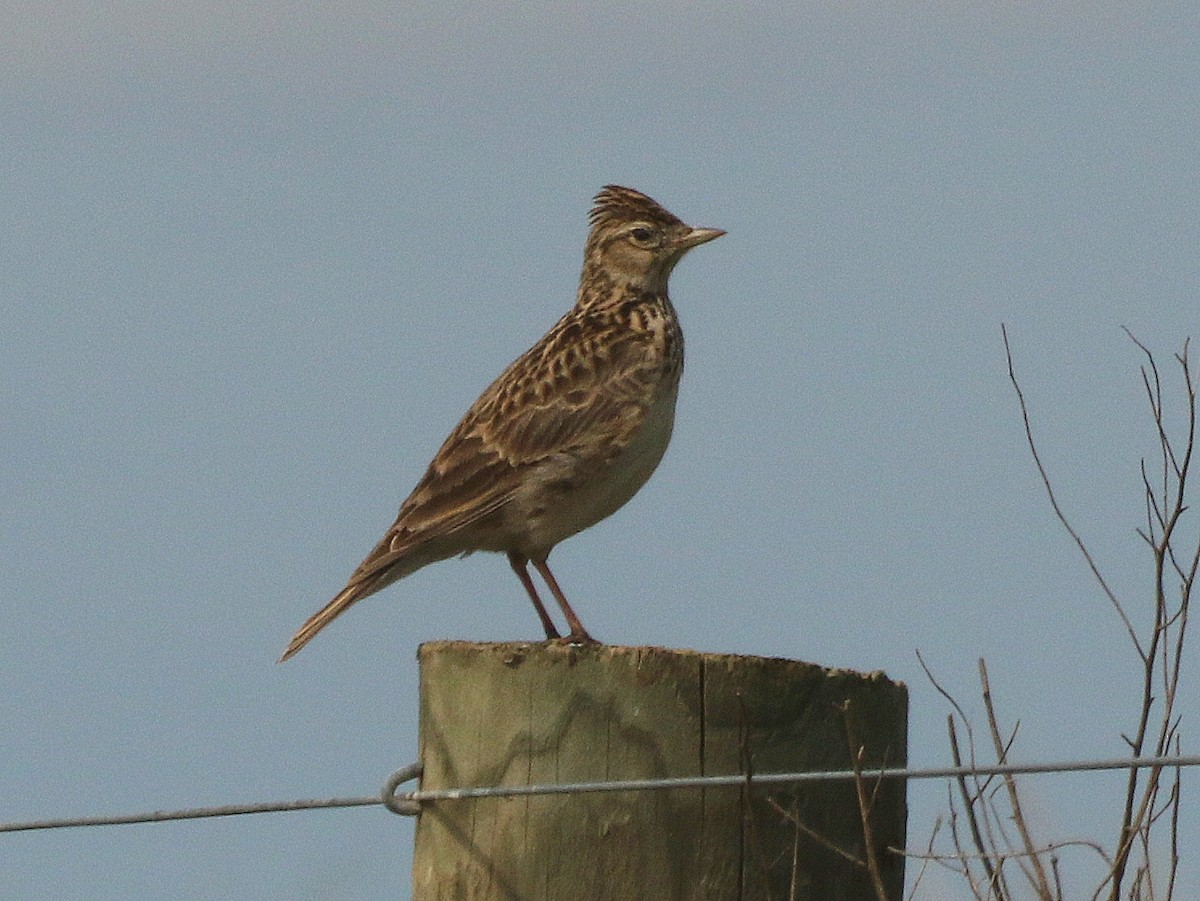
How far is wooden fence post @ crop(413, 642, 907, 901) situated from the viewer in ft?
16.1

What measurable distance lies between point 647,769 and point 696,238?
6432mm

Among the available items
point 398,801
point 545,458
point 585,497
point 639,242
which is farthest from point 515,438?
point 398,801

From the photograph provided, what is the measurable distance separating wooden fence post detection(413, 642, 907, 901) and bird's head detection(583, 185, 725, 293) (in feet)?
20.0

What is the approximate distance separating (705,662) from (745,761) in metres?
0.28

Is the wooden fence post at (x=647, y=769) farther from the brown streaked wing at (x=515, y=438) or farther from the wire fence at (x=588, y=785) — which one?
the brown streaked wing at (x=515, y=438)

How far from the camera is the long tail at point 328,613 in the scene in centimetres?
830

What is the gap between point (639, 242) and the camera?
36.4 ft

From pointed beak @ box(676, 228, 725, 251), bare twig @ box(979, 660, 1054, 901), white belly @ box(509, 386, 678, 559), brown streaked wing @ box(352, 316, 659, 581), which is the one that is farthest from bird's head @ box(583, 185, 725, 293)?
bare twig @ box(979, 660, 1054, 901)

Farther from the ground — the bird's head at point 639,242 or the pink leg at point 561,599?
the bird's head at point 639,242

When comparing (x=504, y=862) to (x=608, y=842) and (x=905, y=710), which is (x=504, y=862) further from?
(x=905, y=710)

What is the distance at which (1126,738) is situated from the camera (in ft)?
18.6

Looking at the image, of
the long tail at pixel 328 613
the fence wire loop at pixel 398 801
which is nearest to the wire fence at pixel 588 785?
the fence wire loop at pixel 398 801

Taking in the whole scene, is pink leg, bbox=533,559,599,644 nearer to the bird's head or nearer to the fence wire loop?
the bird's head

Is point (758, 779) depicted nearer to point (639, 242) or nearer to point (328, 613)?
point (328, 613)
